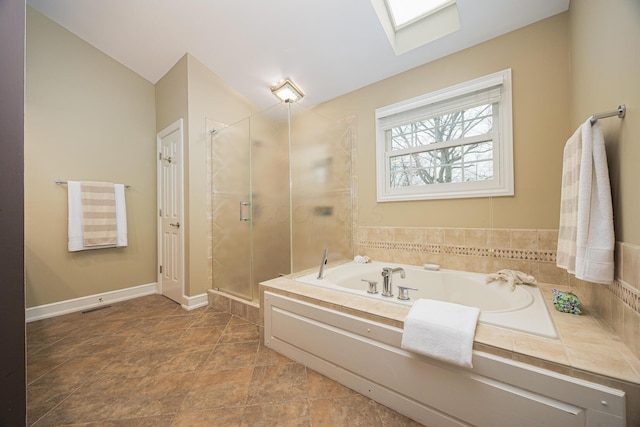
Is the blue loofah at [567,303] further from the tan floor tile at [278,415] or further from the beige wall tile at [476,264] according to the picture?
the tan floor tile at [278,415]

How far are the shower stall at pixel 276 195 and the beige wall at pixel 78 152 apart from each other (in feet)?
3.55

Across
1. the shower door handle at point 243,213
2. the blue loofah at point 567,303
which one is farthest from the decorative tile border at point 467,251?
the shower door handle at point 243,213

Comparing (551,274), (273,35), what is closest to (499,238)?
(551,274)

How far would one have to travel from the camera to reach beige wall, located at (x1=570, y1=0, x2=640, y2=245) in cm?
88

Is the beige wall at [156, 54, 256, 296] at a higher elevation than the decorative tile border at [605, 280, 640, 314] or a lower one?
higher

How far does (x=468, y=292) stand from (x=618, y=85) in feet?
4.63

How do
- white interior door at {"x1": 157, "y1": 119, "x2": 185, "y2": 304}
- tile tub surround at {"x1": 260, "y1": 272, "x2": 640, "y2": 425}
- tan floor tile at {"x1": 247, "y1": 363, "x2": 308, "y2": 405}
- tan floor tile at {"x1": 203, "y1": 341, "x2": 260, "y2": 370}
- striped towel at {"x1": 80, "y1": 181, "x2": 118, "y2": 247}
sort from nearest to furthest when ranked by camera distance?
tile tub surround at {"x1": 260, "y1": 272, "x2": 640, "y2": 425} < tan floor tile at {"x1": 247, "y1": 363, "x2": 308, "y2": 405} < tan floor tile at {"x1": 203, "y1": 341, "x2": 260, "y2": 370} < striped towel at {"x1": 80, "y1": 181, "x2": 118, "y2": 247} < white interior door at {"x1": 157, "y1": 119, "x2": 185, "y2": 304}

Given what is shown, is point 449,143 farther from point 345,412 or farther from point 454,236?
point 345,412

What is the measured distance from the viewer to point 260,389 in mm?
1269

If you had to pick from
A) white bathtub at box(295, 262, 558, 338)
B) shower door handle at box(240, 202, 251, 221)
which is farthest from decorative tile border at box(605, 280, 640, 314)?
shower door handle at box(240, 202, 251, 221)

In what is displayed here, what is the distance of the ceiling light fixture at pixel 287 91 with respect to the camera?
2505 millimetres

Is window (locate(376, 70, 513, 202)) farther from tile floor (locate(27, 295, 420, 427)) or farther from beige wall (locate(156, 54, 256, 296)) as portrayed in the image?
beige wall (locate(156, 54, 256, 296))

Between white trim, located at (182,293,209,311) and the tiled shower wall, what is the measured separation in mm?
1790

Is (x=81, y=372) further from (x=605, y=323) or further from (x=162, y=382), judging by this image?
(x=605, y=323)
